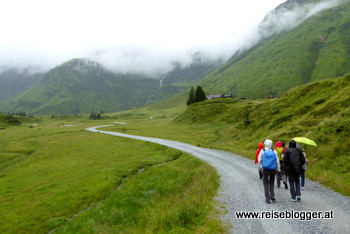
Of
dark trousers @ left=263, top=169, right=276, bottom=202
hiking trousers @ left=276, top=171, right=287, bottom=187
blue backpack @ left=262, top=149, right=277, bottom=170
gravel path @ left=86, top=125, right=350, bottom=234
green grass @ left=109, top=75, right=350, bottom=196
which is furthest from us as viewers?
green grass @ left=109, top=75, right=350, bottom=196

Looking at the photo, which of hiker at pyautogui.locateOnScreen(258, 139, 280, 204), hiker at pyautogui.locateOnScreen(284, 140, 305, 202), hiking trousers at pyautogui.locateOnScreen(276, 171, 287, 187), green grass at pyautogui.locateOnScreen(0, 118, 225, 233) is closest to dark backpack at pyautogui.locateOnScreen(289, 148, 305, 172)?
hiker at pyautogui.locateOnScreen(284, 140, 305, 202)

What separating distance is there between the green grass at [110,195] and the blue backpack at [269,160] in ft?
14.3

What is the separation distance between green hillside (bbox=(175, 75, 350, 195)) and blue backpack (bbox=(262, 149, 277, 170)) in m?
6.39

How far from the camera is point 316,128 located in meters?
27.4

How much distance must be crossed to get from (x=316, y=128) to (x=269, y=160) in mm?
19696

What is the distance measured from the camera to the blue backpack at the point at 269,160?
41.7 feet

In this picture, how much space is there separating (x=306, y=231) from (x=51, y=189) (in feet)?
96.5

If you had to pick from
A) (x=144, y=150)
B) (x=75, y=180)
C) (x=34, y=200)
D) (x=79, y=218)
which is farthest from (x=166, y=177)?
(x=144, y=150)

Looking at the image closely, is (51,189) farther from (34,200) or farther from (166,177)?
(166,177)

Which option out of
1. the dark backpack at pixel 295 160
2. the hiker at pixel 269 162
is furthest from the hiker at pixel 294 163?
the hiker at pixel 269 162

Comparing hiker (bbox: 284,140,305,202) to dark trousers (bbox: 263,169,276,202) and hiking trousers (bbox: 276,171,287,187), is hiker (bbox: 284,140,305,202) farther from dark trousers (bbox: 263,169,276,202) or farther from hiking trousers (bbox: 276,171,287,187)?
hiking trousers (bbox: 276,171,287,187)

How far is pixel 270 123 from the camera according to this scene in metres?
43.3

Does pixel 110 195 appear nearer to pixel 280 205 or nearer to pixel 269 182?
pixel 269 182

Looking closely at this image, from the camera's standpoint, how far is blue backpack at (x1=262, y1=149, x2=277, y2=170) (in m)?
12.7
